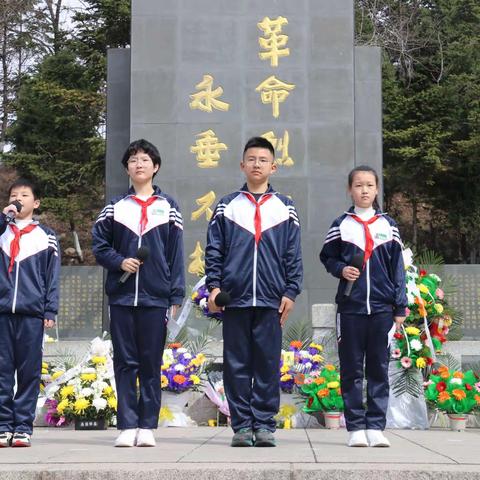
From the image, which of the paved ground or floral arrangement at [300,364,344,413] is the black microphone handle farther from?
floral arrangement at [300,364,344,413]

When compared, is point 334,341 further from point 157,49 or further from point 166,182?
point 157,49

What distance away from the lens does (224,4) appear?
12469mm

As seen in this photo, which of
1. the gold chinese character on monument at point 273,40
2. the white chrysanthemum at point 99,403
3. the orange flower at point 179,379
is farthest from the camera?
the gold chinese character on monument at point 273,40

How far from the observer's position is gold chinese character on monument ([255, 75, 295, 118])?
40.7 ft

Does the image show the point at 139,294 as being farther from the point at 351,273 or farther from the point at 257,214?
the point at 351,273

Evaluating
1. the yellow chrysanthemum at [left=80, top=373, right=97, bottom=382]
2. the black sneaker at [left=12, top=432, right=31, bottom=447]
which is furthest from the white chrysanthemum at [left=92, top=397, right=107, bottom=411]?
the black sneaker at [left=12, top=432, right=31, bottom=447]

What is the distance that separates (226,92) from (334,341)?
Answer: 5927 mm

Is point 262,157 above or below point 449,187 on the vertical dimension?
below

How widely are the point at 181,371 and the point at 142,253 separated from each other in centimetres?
236

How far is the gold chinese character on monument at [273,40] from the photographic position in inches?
490

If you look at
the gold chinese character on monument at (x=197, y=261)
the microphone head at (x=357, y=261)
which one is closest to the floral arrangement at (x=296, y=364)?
the microphone head at (x=357, y=261)

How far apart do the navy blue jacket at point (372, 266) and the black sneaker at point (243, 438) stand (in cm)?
89

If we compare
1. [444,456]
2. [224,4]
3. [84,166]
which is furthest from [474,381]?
[84,166]

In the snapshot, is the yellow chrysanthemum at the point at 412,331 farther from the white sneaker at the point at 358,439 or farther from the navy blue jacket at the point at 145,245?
the navy blue jacket at the point at 145,245
